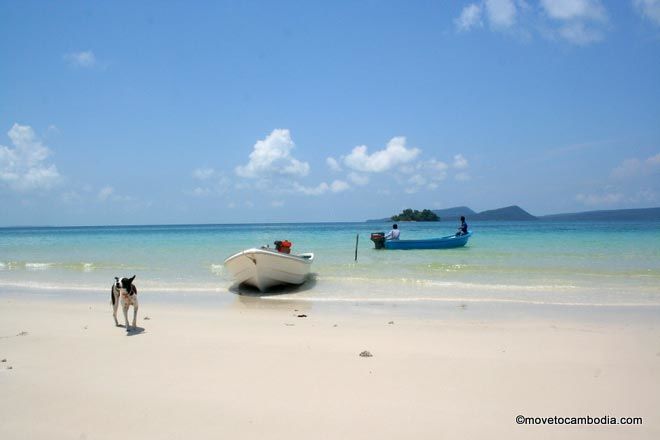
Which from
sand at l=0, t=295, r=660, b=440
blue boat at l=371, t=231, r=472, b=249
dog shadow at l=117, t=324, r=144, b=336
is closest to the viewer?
sand at l=0, t=295, r=660, b=440

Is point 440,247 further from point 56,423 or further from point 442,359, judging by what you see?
point 56,423

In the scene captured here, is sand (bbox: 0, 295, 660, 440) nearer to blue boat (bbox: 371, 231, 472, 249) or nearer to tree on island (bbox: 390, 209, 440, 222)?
blue boat (bbox: 371, 231, 472, 249)

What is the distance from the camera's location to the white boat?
1209 cm

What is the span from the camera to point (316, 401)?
13.8 feet

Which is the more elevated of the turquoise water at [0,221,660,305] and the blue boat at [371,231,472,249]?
the blue boat at [371,231,472,249]

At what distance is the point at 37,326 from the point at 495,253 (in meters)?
20.7

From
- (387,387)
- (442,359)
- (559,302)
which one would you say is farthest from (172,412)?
(559,302)

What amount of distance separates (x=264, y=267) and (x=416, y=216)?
99.3 meters

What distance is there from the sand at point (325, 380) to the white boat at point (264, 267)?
4418 millimetres

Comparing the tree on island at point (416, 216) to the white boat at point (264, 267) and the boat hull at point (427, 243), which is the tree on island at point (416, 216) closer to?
the boat hull at point (427, 243)

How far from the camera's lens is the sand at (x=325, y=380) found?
12.3 feet

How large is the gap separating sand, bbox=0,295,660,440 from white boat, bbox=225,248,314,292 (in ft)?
14.5

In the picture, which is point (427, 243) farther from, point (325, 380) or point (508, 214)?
point (508, 214)

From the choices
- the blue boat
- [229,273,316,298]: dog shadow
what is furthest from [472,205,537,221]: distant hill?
[229,273,316,298]: dog shadow
